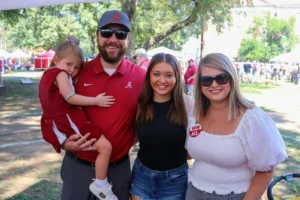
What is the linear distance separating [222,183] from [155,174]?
0.61 m

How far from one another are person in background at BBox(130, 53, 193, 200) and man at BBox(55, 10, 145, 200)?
0.36ft

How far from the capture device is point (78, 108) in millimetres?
2426

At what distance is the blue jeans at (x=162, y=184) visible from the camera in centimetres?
246

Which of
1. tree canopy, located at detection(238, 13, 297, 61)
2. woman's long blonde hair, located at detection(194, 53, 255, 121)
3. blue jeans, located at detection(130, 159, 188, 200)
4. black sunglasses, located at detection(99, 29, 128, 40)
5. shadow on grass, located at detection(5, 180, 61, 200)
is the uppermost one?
tree canopy, located at detection(238, 13, 297, 61)

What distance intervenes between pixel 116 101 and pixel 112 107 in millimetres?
56

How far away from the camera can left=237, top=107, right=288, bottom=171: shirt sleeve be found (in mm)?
1844

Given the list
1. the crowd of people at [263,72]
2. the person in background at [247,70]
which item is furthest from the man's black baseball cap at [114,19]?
the person in background at [247,70]

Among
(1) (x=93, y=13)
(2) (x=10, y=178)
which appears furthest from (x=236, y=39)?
(2) (x=10, y=178)

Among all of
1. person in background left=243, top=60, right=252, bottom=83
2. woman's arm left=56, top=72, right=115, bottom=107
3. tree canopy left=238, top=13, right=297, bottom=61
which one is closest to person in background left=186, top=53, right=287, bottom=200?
woman's arm left=56, top=72, right=115, bottom=107

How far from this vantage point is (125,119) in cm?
247

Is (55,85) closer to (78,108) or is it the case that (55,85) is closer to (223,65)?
(78,108)

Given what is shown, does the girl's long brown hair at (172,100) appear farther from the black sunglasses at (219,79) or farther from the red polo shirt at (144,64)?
the red polo shirt at (144,64)

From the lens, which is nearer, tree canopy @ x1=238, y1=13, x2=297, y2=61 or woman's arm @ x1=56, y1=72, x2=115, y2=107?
woman's arm @ x1=56, y1=72, x2=115, y2=107

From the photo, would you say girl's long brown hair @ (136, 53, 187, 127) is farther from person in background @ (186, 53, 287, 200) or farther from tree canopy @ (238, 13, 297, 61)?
tree canopy @ (238, 13, 297, 61)
